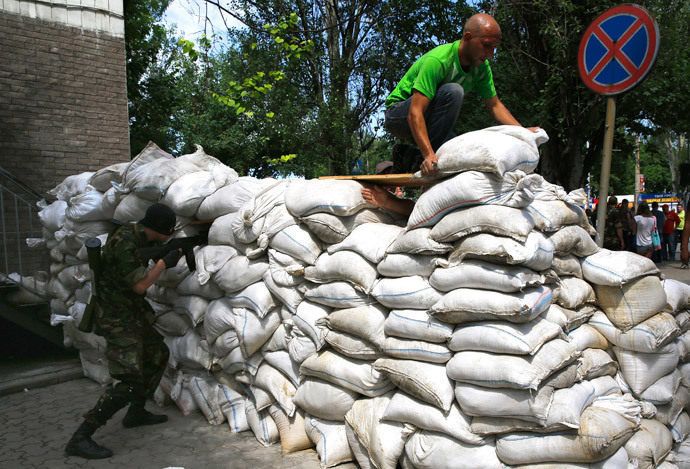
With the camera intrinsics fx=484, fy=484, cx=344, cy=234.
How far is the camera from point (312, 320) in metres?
A: 3.06

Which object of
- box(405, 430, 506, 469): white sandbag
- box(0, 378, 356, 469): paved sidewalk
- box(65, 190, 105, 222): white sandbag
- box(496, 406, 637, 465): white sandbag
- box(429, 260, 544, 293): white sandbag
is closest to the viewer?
box(496, 406, 637, 465): white sandbag

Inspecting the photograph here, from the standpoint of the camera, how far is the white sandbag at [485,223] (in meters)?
2.37

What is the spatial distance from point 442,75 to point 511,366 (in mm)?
1903

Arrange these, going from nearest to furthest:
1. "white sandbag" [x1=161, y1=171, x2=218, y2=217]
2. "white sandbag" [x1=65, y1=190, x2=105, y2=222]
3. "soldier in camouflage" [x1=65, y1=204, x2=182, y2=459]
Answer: "soldier in camouflage" [x1=65, y1=204, x2=182, y2=459] → "white sandbag" [x1=161, y1=171, x2=218, y2=217] → "white sandbag" [x1=65, y1=190, x2=105, y2=222]

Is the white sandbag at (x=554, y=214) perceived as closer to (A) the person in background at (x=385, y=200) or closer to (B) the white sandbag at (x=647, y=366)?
(B) the white sandbag at (x=647, y=366)

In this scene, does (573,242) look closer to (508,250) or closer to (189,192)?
(508,250)

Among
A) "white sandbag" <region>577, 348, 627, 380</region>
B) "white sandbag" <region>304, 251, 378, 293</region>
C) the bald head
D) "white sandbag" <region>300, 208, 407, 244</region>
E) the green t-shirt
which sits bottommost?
"white sandbag" <region>577, 348, 627, 380</region>

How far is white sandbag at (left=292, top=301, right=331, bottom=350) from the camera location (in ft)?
9.87

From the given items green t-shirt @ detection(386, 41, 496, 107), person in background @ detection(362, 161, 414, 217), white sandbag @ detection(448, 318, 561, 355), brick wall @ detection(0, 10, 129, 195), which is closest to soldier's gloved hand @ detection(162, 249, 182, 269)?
person in background @ detection(362, 161, 414, 217)

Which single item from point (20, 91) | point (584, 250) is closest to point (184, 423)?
A: point (584, 250)

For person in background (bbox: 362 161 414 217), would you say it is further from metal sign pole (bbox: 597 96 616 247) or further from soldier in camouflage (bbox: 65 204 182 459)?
soldier in camouflage (bbox: 65 204 182 459)

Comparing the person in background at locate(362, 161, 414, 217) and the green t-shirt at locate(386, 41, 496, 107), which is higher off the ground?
the green t-shirt at locate(386, 41, 496, 107)

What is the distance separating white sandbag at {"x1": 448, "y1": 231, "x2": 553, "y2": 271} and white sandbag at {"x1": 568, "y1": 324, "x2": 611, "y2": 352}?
1.41 ft

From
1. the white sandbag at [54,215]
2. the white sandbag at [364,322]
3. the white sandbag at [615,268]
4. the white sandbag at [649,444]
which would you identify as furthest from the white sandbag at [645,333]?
the white sandbag at [54,215]
